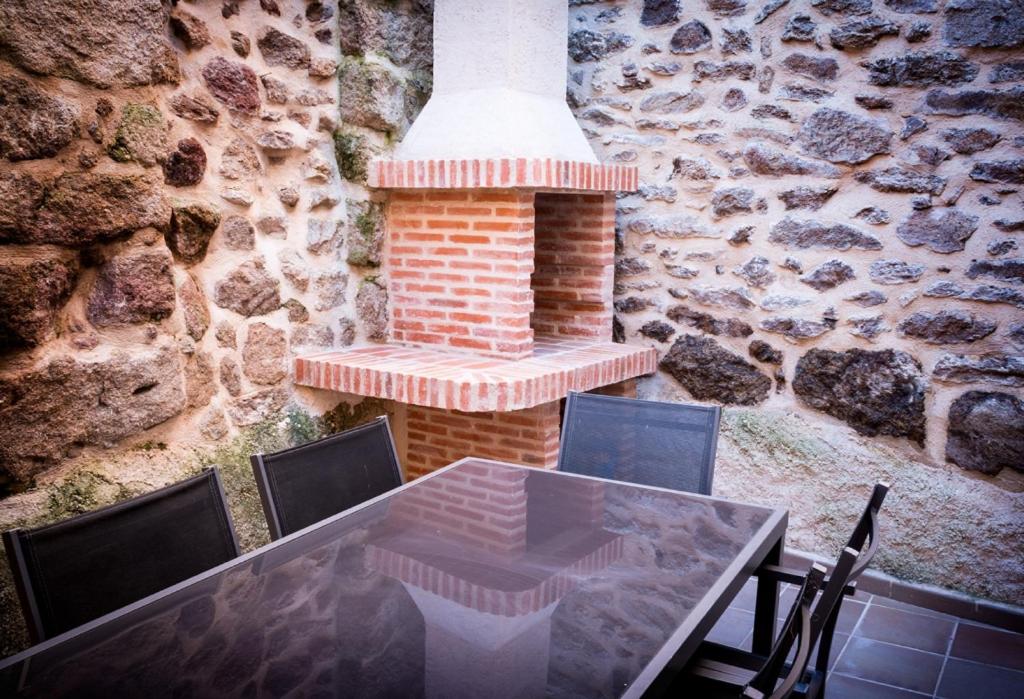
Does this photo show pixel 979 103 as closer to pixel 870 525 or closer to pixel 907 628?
pixel 907 628

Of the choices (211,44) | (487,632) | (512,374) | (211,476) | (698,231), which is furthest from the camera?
(698,231)

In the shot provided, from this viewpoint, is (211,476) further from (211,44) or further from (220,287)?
(211,44)

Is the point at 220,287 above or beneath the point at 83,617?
above

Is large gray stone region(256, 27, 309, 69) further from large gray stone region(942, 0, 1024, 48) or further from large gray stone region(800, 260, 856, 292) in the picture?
large gray stone region(942, 0, 1024, 48)

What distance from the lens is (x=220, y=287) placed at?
10.2 feet

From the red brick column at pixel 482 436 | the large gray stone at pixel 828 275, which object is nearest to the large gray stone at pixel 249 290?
the red brick column at pixel 482 436

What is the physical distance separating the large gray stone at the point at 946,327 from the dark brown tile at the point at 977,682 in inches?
47.5

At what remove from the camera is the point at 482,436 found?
3805mm

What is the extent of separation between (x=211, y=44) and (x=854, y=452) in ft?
9.94

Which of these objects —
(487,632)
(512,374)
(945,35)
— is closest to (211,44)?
(512,374)

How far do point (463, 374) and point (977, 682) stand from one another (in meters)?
2.08

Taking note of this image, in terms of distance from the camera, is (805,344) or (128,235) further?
(805,344)

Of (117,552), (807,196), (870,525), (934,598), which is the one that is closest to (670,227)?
(807,196)

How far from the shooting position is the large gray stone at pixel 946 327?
10.5 ft
